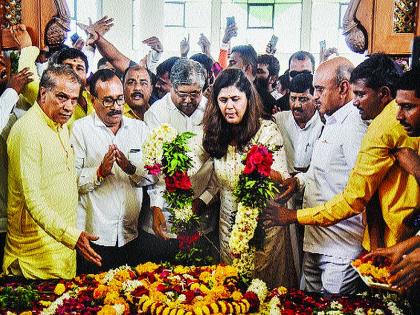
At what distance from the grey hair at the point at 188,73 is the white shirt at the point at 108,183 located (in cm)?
44

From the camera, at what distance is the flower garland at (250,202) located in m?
3.84

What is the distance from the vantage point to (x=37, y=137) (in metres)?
4.29

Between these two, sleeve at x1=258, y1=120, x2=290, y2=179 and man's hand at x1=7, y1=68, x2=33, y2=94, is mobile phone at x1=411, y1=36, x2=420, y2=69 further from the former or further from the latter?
man's hand at x1=7, y1=68, x2=33, y2=94

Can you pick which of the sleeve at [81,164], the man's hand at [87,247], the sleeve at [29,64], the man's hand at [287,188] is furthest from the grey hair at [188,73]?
the man's hand at [87,247]

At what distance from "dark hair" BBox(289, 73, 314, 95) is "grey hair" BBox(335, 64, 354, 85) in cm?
19

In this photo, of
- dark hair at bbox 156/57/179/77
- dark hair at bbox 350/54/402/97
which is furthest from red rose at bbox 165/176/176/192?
dark hair at bbox 350/54/402/97

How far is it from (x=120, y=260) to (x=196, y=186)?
83 cm

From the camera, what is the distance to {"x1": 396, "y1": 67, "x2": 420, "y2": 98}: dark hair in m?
3.70

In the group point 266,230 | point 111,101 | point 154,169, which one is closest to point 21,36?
point 111,101

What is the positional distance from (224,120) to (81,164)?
1134mm

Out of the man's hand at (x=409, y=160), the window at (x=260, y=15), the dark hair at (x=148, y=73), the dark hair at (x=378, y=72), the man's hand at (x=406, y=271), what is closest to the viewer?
the man's hand at (x=406, y=271)

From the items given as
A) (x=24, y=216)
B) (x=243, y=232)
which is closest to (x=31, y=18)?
(x=24, y=216)

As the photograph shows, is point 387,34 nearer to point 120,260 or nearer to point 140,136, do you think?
point 140,136

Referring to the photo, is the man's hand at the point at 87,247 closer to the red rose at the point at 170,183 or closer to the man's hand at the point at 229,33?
the red rose at the point at 170,183
